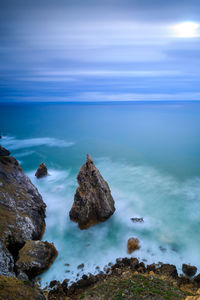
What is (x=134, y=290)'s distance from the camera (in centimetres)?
1520

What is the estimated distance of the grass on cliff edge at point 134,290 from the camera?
1472 centimetres

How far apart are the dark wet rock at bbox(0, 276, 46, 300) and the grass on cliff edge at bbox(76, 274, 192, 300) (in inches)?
185

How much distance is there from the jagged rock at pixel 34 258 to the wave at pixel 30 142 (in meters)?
55.2

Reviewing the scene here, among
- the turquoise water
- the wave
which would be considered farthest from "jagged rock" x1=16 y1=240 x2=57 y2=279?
the wave

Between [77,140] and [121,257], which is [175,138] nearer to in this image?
[77,140]

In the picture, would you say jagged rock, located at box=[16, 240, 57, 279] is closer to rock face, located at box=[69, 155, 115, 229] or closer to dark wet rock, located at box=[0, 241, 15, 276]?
dark wet rock, located at box=[0, 241, 15, 276]

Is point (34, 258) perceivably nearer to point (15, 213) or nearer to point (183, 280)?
point (15, 213)

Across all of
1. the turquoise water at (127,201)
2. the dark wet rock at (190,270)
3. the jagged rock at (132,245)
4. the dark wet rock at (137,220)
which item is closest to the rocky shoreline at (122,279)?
the dark wet rock at (190,270)

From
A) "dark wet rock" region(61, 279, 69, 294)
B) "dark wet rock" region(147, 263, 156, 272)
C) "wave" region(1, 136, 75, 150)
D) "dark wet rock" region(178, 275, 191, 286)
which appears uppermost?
"wave" region(1, 136, 75, 150)

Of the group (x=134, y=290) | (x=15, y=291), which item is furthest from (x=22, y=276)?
(x=134, y=290)

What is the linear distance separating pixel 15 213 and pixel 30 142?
59.0m

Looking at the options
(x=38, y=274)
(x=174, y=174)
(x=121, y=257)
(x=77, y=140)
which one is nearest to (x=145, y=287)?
(x=121, y=257)

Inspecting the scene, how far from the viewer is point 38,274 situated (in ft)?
63.5

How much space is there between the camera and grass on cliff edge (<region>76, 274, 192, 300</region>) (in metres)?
14.7
